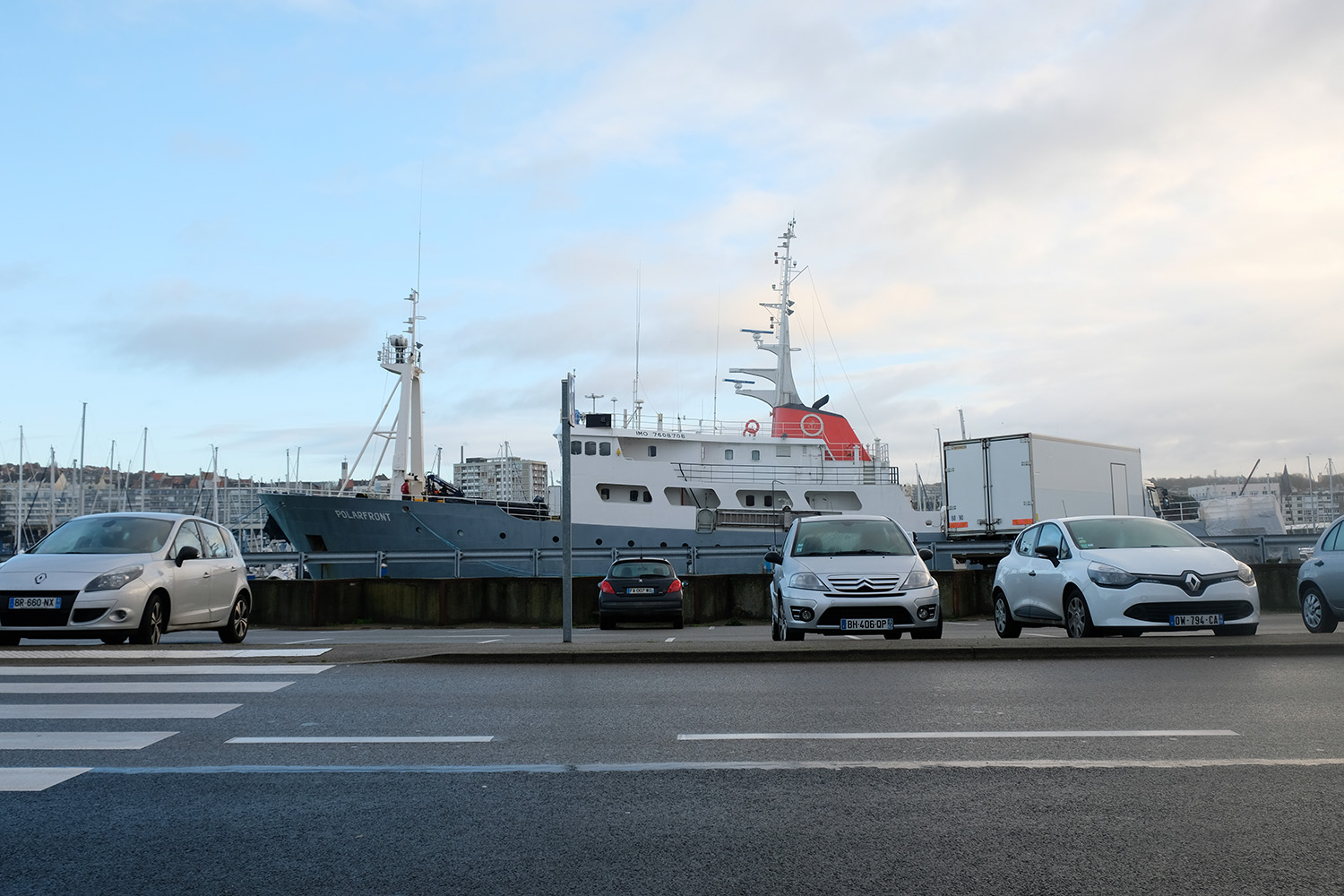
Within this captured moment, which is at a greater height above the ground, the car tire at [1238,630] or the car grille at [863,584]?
the car grille at [863,584]

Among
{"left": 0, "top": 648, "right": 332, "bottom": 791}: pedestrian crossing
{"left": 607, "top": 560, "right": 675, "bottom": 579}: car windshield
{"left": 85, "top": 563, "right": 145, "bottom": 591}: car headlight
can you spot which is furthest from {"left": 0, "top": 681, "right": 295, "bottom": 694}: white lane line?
{"left": 607, "top": 560, "right": 675, "bottom": 579}: car windshield

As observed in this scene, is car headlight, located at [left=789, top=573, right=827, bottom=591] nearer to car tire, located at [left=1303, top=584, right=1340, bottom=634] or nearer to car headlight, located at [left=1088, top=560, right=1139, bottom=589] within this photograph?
car headlight, located at [left=1088, top=560, right=1139, bottom=589]

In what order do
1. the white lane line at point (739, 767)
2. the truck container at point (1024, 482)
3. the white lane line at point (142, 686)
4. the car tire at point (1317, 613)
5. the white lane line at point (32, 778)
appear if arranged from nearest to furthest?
the white lane line at point (32, 778)
the white lane line at point (739, 767)
the white lane line at point (142, 686)
the car tire at point (1317, 613)
the truck container at point (1024, 482)

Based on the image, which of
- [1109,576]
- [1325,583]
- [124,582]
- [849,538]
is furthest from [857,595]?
[124,582]

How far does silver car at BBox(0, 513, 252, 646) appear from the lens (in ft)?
36.2

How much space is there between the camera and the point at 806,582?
12195mm

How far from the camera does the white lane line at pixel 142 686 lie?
8.29 meters

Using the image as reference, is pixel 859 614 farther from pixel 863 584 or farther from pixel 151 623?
pixel 151 623

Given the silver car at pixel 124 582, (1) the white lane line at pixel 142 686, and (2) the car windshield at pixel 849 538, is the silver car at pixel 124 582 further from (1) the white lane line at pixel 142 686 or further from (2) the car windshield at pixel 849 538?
(2) the car windshield at pixel 849 538

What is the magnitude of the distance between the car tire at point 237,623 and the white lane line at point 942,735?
886 cm

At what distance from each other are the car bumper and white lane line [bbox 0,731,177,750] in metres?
6.99

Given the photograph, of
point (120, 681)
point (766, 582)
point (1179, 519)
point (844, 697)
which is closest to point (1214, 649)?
point (844, 697)

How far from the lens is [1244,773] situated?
5207 mm

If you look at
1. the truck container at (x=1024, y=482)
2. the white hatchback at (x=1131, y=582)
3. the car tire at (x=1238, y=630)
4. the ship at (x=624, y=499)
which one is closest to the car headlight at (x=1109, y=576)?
the white hatchback at (x=1131, y=582)
